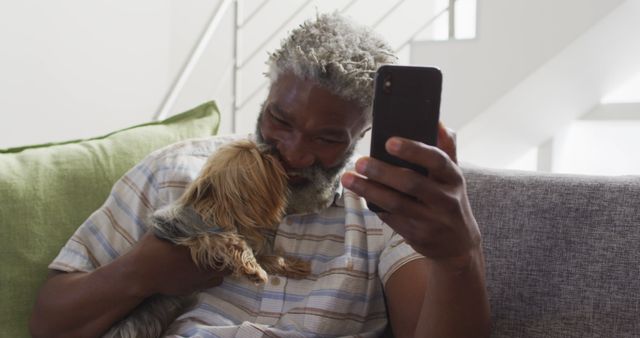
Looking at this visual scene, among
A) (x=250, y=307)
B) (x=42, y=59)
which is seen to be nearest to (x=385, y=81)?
(x=250, y=307)

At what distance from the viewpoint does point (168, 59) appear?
3.12 meters

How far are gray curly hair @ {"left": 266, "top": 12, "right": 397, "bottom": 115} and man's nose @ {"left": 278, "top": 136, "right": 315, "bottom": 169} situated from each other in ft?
0.35

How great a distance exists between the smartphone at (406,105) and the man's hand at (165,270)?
16.9 inches

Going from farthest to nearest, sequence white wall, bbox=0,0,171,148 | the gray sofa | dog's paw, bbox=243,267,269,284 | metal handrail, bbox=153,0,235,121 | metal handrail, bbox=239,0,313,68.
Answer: metal handrail, bbox=239,0,313,68
metal handrail, bbox=153,0,235,121
white wall, bbox=0,0,171,148
the gray sofa
dog's paw, bbox=243,267,269,284

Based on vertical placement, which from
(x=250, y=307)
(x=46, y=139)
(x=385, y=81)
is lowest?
(x=250, y=307)

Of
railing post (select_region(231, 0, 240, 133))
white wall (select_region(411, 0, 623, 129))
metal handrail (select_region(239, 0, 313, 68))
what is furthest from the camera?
metal handrail (select_region(239, 0, 313, 68))

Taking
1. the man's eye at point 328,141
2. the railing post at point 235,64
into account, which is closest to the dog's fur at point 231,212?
the man's eye at point 328,141

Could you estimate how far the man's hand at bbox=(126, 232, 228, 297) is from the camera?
1305 mm

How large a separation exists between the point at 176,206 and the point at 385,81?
43cm

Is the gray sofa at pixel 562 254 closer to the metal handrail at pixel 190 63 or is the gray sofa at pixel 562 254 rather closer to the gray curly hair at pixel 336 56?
the gray curly hair at pixel 336 56

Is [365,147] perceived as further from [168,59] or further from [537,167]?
[537,167]

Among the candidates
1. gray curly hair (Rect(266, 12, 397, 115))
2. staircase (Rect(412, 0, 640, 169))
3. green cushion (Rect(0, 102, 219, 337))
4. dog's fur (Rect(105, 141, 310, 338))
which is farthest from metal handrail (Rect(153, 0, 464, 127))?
dog's fur (Rect(105, 141, 310, 338))

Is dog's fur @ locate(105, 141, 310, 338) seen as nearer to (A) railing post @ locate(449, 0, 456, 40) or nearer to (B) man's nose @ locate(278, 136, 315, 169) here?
(B) man's nose @ locate(278, 136, 315, 169)

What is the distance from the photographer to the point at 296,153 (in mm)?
1327
